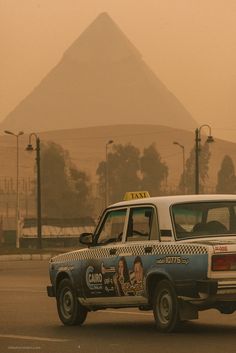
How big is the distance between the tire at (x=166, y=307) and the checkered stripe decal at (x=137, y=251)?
1.35 feet

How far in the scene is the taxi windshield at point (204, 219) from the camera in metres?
15.1

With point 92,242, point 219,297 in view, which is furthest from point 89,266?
point 219,297

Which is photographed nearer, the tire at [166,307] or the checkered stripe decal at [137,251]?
the checkered stripe decal at [137,251]

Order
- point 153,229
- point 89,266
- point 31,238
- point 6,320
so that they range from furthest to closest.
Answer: point 31,238, point 6,320, point 89,266, point 153,229

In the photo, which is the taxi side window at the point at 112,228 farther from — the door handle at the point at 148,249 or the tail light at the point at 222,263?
the tail light at the point at 222,263

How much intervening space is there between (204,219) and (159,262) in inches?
37.4

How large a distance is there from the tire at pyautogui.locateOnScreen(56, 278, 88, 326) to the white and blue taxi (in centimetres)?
1

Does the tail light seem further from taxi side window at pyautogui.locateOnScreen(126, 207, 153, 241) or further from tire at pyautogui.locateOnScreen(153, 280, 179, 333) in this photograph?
taxi side window at pyautogui.locateOnScreen(126, 207, 153, 241)

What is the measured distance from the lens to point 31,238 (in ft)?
303

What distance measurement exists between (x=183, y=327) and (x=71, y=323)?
2038 millimetres

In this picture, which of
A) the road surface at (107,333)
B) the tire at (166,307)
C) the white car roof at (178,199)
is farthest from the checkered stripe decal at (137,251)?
the road surface at (107,333)

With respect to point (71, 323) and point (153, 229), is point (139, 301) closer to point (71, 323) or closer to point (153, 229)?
point (153, 229)

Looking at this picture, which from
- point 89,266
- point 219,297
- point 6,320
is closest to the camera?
point 219,297

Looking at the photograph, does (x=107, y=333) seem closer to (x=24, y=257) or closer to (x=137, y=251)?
(x=137, y=251)
